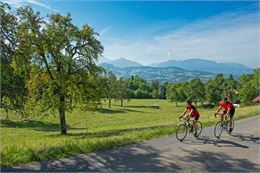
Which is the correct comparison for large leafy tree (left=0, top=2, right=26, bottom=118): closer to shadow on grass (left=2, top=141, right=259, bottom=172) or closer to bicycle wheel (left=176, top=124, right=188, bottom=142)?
shadow on grass (left=2, top=141, right=259, bottom=172)

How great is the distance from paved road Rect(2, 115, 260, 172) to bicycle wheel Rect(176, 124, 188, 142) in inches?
9.7

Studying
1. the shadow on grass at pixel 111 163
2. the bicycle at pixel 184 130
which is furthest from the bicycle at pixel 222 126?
the shadow on grass at pixel 111 163

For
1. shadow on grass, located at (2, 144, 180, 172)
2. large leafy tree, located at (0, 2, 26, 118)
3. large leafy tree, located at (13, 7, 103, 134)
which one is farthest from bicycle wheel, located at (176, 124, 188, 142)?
large leafy tree, located at (13, 7, 103, 134)

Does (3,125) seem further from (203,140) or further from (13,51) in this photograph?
(203,140)

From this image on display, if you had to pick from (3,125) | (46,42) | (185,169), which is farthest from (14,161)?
(3,125)

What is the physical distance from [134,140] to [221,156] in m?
3.99

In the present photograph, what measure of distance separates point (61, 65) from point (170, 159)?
836 inches

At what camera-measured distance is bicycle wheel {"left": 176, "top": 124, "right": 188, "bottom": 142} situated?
14654 millimetres

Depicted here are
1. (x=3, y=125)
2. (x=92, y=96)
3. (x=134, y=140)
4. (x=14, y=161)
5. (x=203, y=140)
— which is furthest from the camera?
(x=3, y=125)

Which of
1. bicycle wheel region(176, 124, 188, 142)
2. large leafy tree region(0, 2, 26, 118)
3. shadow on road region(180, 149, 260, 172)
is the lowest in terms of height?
shadow on road region(180, 149, 260, 172)

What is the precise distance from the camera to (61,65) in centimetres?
2991

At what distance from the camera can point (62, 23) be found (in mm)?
30047

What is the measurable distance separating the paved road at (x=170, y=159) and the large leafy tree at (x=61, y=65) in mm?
17125

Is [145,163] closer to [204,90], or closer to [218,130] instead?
[218,130]
